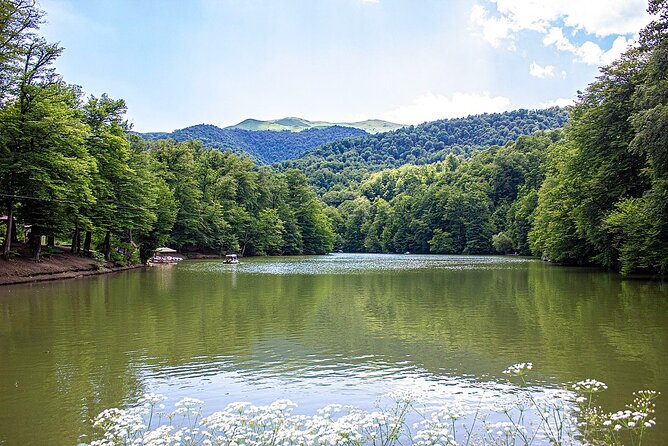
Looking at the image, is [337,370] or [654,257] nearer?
[337,370]

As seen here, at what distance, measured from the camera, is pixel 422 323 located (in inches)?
663

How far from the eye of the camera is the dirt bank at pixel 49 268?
1109 inches

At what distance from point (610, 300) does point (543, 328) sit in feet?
25.3

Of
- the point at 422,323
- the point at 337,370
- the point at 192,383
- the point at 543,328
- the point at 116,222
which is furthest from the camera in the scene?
the point at 116,222

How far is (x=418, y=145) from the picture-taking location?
626 ft

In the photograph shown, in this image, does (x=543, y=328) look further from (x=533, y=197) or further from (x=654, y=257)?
(x=533, y=197)

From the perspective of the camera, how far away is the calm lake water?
30.0 ft

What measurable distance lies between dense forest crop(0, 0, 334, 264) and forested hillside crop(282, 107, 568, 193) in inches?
3628

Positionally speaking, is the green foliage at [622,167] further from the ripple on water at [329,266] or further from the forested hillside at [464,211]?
the forested hillside at [464,211]

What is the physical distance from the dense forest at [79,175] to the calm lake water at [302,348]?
335 inches

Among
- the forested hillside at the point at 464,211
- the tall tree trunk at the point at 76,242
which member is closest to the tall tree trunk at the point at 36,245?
the tall tree trunk at the point at 76,242

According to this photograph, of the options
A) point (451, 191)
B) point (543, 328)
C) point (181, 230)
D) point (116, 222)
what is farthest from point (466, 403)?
point (451, 191)

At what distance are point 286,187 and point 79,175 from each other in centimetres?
6677

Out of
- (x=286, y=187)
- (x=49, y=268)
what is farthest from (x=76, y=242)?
(x=286, y=187)
